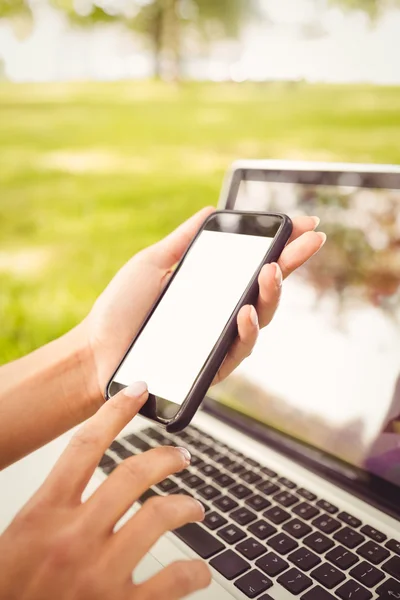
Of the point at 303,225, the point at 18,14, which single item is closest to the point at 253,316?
the point at 303,225

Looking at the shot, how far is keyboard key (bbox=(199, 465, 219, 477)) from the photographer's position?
0.60 meters

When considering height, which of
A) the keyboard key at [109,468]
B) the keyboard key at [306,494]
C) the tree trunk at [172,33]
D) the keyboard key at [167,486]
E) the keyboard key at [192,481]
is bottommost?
the keyboard key at [109,468]

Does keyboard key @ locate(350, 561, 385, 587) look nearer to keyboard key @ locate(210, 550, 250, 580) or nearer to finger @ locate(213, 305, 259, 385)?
keyboard key @ locate(210, 550, 250, 580)

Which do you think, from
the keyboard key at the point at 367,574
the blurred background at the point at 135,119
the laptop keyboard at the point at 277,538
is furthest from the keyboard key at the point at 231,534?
the blurred background at the point at 135,119

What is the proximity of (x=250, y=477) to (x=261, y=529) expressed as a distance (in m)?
0.09

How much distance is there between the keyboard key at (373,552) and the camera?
0.47 meters

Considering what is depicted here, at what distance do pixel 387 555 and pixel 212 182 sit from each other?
3.67ft

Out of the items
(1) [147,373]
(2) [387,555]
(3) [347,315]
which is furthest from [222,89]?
(2) [387,555]

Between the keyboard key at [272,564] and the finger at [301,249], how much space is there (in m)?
0.27

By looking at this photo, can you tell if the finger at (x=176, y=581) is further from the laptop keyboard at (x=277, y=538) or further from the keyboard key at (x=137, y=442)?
the keyboard key at (x=137, y=442)

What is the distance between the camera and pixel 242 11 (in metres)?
1.34

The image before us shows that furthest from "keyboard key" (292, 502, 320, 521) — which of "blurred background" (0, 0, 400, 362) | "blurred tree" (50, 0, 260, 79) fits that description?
"blurred tree" (50, 0, 260, 79)

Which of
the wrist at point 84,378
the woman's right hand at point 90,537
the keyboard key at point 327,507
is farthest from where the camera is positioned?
the wrist at point 84,378

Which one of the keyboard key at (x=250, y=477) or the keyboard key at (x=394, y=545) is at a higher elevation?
the keyboard key at (x=394, y=545)
